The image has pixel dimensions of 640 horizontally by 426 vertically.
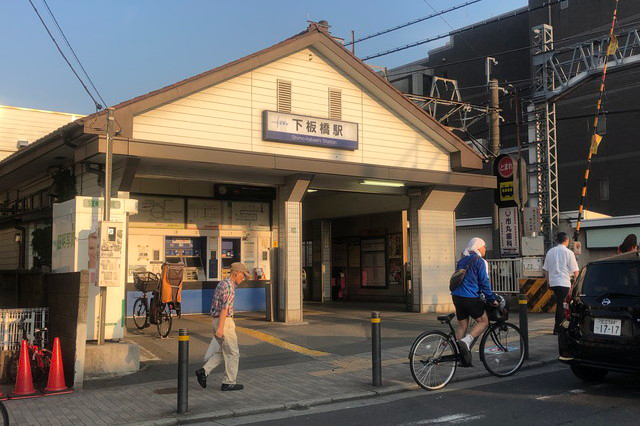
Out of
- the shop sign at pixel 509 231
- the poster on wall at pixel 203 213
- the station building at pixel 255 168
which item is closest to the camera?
the station building at pixel 255 168

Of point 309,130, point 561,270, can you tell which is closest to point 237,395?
point 561,270

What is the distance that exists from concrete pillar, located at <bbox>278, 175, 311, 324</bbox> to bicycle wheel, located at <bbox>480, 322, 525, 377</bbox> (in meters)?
6.22

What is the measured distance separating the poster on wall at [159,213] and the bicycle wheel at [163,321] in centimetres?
389

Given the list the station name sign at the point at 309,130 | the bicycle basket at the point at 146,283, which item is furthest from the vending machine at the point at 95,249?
the station name sign at the point at 309,130

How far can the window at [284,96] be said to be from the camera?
45.8 ft

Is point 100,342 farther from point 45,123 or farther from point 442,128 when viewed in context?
point 45,123

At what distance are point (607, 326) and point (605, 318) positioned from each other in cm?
10

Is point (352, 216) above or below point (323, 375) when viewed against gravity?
above

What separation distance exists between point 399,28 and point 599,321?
14265mm

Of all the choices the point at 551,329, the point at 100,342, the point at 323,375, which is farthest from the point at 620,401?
the point at 100,342

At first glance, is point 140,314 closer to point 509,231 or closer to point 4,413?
point 4,413

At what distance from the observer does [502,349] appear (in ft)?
28.0

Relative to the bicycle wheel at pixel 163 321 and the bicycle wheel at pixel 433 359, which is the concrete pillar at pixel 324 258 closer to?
the bicycle wheel at pixel 163 321

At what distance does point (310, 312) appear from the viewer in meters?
17.0
